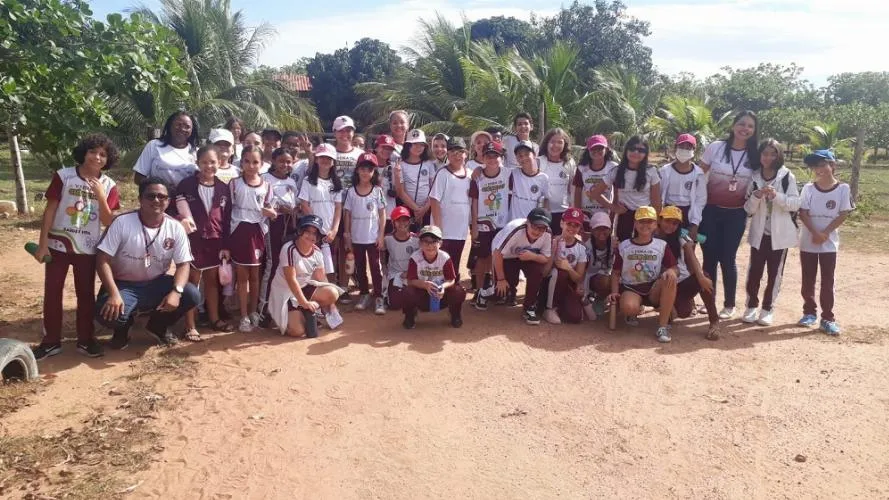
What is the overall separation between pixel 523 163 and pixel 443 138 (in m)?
1.05

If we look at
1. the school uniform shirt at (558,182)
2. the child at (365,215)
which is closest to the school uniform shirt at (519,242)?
the school uniform shirt at (558,182)

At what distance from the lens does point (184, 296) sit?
525 centimetres

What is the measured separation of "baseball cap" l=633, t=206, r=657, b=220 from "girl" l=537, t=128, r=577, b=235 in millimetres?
965

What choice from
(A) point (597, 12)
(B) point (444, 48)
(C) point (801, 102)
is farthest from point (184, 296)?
(C) point (801, 102)

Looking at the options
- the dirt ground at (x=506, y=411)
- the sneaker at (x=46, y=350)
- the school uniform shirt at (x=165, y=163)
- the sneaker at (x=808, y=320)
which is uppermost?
the school uniform shirt at (x=165, y=163)

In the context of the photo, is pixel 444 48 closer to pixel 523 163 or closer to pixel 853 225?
pixel 853 225

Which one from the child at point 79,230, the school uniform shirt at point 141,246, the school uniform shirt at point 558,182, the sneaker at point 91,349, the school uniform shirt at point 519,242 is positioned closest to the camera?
the child at point 79,230

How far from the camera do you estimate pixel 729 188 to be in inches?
239

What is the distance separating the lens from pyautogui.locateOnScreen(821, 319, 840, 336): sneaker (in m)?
5.87

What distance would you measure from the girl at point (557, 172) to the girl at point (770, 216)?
1714 mm

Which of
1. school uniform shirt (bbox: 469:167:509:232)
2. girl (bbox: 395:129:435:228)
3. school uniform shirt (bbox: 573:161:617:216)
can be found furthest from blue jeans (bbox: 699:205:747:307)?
girl (bbox: 395:129:435:228)

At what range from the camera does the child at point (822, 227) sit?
19.6 feet

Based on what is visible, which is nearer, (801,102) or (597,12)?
(597,12)

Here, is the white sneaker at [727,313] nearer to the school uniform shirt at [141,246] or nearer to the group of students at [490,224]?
the group of students at [490,224]
